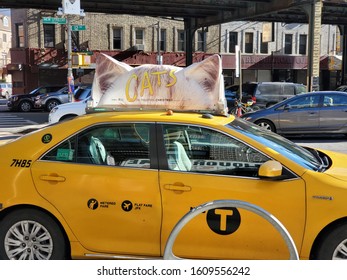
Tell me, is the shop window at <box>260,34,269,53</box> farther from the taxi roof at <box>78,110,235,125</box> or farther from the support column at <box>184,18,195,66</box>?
the taxi roof at <box>78,110,235,125</box>

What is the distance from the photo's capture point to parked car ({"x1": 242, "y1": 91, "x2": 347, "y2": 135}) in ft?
39.3

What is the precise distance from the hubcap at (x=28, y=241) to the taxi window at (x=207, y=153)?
123 centimetres

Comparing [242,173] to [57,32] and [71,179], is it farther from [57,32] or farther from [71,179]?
[57,32]

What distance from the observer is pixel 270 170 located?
3.26 meters

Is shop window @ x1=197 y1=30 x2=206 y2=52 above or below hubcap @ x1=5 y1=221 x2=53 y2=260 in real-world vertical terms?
above

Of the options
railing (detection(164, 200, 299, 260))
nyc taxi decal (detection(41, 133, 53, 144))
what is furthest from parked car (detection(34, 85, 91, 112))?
railing (detection(164, 200, 299, 260))

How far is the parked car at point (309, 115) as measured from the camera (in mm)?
11977

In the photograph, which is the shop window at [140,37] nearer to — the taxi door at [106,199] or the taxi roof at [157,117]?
the taxi roof at [157,117]

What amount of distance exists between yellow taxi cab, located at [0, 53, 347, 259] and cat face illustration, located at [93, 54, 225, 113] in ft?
0.84

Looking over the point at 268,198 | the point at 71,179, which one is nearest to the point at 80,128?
the point at 71,179

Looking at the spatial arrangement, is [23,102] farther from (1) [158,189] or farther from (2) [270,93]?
(1) [158,189]

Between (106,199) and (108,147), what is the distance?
0.52 meters

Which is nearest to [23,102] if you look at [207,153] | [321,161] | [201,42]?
[201,42]

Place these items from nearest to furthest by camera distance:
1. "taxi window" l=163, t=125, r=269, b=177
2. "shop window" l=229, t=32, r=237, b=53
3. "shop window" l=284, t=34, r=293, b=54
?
"taxi window" l=163, t=125, r=269, b=177, "shop window" l=229, t=32, r=237, b=53, "shop window" l=284, t=34, r=293, b=54
